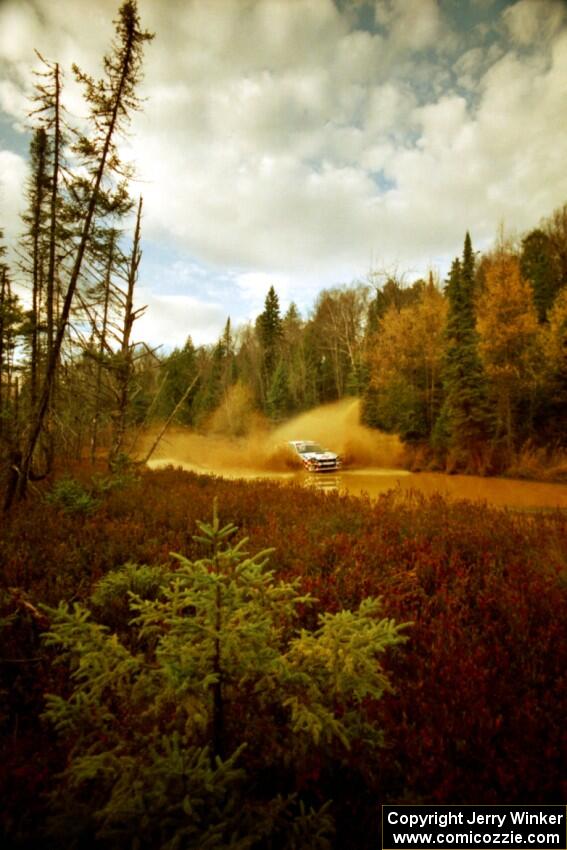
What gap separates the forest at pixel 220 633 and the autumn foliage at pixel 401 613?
0.09ft

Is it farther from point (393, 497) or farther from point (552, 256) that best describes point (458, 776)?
point (552, 256)

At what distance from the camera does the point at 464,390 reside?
2434cm

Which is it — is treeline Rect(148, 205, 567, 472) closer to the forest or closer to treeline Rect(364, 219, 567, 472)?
treeline Rect(364, 219, 567, 472)

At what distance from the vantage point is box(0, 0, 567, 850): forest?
6.34 ft

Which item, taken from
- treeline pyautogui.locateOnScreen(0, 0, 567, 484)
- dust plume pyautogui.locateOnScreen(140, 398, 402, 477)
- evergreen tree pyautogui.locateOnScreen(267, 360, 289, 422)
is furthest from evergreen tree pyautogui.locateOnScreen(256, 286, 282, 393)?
dust plume pyautogui.locateOnScreen(140, 398, 402, 477)

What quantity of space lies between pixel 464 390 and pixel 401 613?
22679mm

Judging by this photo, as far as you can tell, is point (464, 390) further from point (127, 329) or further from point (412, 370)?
point (127, 329)

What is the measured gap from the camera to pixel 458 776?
7.99 ft

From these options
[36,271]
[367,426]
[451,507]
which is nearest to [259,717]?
[451,507]

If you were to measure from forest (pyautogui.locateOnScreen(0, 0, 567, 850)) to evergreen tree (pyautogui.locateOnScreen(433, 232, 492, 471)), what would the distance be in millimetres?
16032

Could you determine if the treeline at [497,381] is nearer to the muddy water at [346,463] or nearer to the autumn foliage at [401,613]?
the muddy water at [346,463]

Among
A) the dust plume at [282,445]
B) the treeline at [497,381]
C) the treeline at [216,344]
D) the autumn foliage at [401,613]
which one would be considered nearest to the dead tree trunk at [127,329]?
the treeline at [216,344]

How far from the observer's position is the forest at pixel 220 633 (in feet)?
6.34

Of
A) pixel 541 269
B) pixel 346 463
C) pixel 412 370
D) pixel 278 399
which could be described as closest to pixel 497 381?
pixel 412 370
